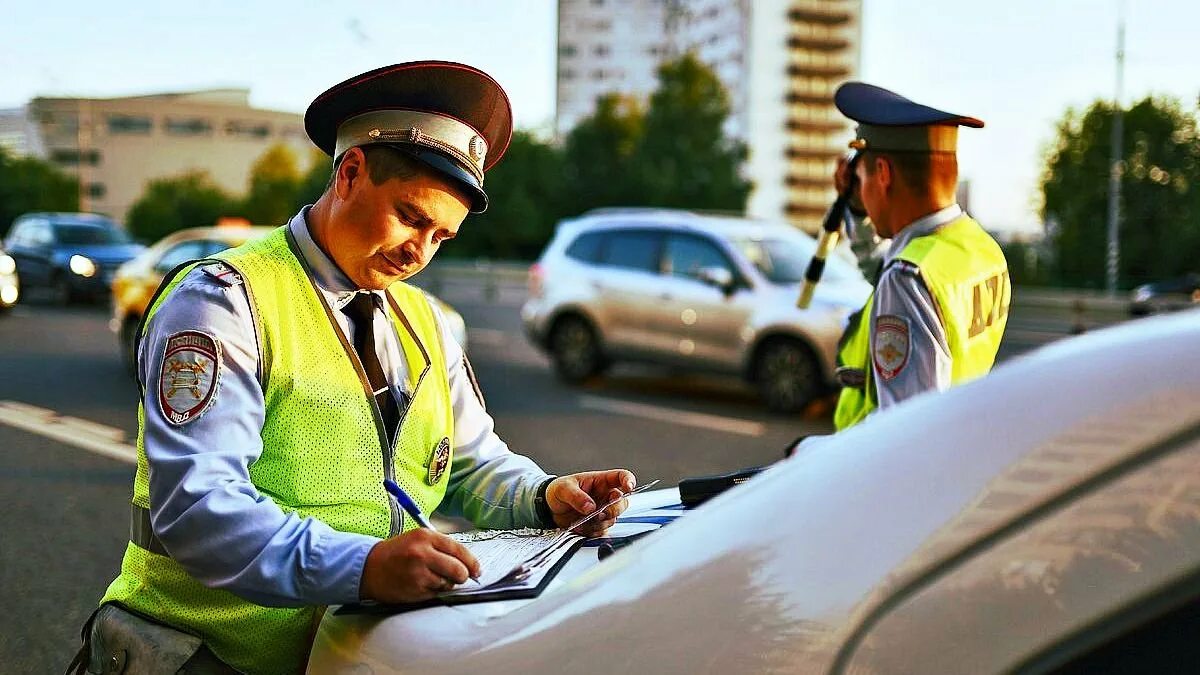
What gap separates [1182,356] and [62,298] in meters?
24.6

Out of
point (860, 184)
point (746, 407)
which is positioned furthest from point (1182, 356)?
point (746, 407)

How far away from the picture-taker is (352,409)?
6.02 feet

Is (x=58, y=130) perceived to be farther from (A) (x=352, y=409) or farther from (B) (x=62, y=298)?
(A) (x=352, y=409)

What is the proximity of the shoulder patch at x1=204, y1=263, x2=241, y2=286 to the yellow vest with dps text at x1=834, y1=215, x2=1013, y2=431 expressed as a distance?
148 cm

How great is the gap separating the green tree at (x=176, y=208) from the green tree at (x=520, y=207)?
27802 mm

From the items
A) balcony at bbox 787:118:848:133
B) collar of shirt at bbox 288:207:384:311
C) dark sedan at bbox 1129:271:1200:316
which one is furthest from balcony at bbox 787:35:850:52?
collar of shirt at bbox 288:207:384:311

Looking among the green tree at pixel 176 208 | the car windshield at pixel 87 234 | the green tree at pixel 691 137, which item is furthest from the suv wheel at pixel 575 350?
the green tree at pixel 176 208

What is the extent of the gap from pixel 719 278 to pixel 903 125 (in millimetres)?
8902

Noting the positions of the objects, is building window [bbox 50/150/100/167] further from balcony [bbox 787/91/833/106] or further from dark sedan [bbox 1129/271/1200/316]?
dark sedan [bbox 1129/271/1200/316]

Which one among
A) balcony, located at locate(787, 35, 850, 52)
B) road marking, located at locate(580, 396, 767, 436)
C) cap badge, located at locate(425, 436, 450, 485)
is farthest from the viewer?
balcony, located at locate(787, 35, 850, 52)

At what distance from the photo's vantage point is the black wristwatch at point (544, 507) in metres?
2.09

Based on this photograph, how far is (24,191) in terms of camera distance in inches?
3310

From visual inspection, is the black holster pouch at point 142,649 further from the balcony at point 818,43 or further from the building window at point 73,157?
the building window at point 73,157

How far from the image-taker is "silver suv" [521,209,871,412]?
1129 cm
